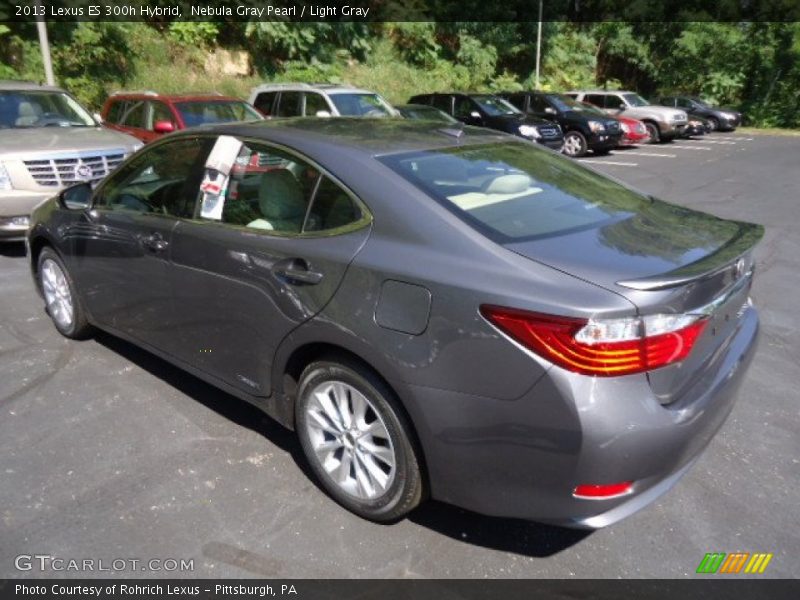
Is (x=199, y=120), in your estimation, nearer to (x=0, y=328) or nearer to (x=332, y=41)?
(x=0, y=328)

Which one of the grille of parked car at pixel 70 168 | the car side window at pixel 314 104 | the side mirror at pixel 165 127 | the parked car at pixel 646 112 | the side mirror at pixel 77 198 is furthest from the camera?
the parked car at pixel 646 112

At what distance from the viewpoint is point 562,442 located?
2.20 meters

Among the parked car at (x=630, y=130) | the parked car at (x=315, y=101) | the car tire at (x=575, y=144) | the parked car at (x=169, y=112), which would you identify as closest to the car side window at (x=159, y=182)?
the parked car at (x=169, y=112)

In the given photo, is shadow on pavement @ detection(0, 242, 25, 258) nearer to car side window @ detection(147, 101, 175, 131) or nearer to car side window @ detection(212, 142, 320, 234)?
car side window @ detection(147, 101, 175, 131)

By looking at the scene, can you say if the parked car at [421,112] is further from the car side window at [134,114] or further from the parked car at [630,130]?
the parked car at [630,130]

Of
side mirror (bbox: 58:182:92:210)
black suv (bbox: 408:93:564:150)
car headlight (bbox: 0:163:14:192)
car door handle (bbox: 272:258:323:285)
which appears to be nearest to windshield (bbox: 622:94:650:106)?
black suv (bbox: 408:93:564:150)

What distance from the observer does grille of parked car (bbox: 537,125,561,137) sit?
15352 mm

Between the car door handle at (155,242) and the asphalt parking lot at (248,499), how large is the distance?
0.89 meters

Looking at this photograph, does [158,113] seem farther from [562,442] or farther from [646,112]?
[646,112]

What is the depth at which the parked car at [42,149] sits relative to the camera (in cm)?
660

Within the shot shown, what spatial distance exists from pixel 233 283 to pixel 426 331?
1.14 metres

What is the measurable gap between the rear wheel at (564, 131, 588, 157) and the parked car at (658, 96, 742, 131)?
8646 mm

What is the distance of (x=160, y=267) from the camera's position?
3.54m

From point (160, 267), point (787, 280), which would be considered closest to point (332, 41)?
point (787, 280)
